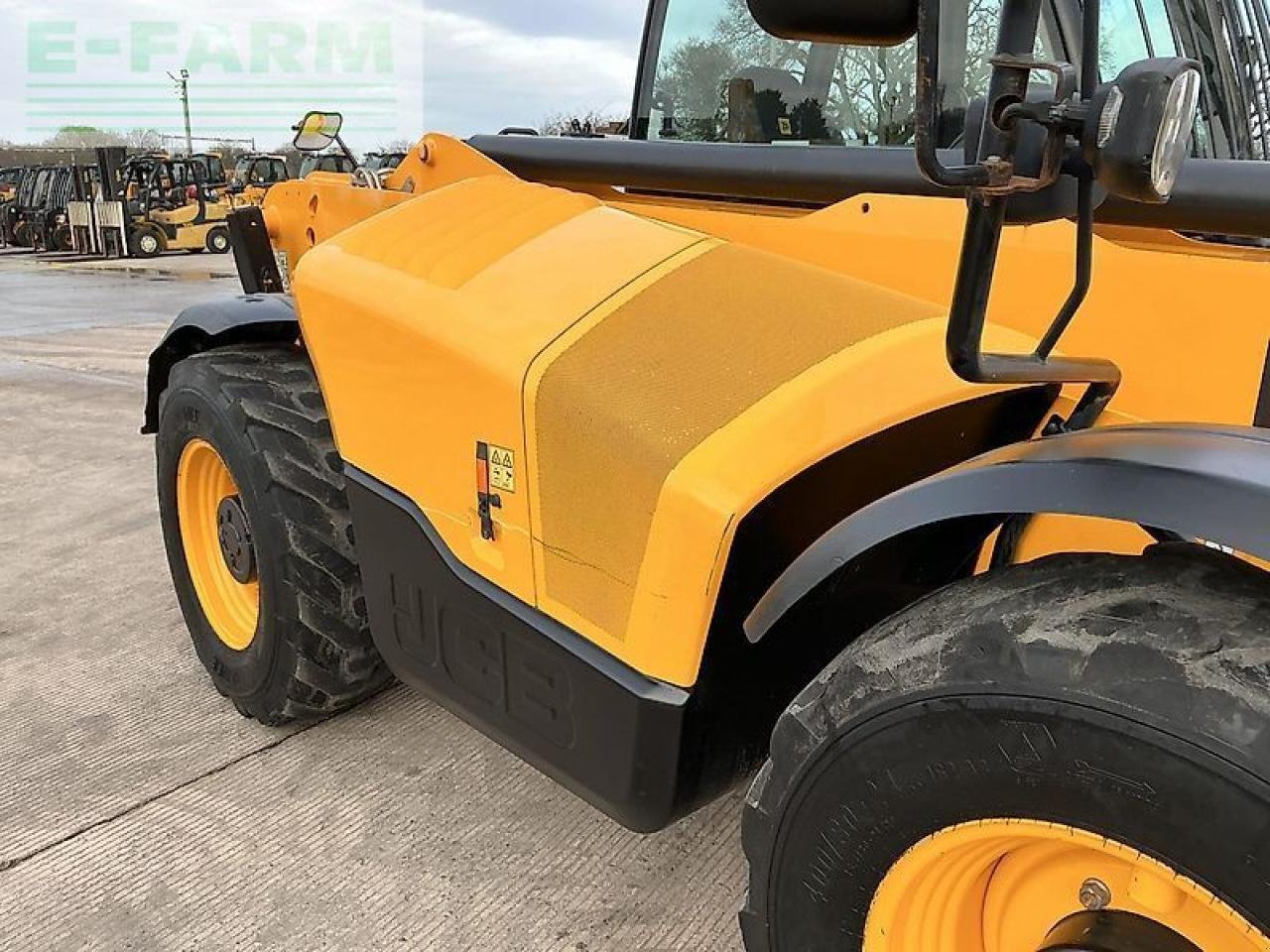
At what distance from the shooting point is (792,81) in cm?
250

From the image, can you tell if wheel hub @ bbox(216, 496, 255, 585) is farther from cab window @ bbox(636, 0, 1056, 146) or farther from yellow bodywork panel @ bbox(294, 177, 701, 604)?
cab window @ bbox(636, 0, 1056, 146)

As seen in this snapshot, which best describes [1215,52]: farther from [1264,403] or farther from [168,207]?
[168,207]

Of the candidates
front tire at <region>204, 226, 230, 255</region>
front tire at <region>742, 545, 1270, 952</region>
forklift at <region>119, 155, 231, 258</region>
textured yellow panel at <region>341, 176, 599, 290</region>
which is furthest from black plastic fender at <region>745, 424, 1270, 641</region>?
front tire at <region>204, 226, 230, 255</region>

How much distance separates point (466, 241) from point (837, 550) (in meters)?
1.08

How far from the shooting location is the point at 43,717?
126 inches

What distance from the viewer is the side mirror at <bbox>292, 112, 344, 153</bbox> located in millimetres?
3164

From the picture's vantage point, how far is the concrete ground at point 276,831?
7.66 ft

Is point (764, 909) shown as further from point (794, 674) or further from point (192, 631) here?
point (192, 631)

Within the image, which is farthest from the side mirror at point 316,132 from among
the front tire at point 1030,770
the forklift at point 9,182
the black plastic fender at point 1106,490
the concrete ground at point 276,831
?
the forklift at point 9,182

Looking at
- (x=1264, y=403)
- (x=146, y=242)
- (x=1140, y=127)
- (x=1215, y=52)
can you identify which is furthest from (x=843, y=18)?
(x=146, y=242)

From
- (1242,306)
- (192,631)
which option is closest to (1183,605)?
(1242,306)

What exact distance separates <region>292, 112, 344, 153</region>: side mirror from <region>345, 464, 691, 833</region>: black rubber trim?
1233 mm

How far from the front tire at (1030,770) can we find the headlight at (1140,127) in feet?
1.54

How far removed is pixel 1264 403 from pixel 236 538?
93.8 inches
